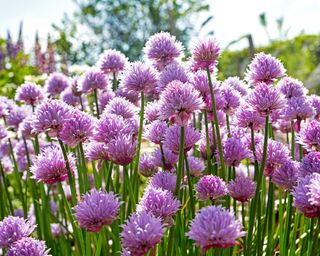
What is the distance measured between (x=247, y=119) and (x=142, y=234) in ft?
1.90

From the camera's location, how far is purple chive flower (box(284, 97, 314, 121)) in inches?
60.9

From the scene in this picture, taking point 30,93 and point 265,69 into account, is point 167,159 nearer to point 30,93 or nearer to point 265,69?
point 265,69

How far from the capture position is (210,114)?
5.07 feet

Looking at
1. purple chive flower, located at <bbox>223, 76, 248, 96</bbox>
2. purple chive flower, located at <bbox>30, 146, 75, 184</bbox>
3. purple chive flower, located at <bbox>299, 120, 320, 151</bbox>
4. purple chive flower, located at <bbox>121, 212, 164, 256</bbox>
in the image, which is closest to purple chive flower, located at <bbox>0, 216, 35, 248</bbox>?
purple chive flower, located at <bbox>30, 146, 75, 184</bbox>

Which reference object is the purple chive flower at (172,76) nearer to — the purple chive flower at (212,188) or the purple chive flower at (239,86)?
the purple chive flower at (212,188)

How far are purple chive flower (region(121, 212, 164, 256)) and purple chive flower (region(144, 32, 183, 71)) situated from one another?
736mm

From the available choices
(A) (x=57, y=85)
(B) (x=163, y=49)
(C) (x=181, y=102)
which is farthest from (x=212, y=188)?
(A) (x=57, y=85)

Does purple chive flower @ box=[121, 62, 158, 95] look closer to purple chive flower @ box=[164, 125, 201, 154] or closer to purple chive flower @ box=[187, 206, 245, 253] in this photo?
purple chive flower @ box=[164, 125, 201, 154]

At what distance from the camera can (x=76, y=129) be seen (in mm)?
1319

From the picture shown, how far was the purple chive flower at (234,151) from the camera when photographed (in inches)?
53.5

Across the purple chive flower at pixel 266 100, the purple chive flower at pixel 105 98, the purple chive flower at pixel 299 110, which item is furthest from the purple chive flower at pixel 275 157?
the purple chive flower at pixel 105 98

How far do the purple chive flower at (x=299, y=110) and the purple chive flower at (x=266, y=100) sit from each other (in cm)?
30

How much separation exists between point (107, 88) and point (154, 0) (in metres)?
7.42

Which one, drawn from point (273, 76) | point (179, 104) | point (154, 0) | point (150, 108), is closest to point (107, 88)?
point (150, 108)
